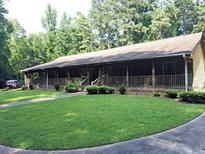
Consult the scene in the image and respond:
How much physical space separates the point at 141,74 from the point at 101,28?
27.9 metres

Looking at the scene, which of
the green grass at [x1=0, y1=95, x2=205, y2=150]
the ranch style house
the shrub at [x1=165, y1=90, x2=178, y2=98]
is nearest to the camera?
the green grass at [x1=0, y1=95, x2=205, y2=150]

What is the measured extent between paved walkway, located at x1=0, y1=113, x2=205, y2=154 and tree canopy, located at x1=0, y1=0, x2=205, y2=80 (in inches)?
1348

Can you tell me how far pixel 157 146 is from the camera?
20.8 feet

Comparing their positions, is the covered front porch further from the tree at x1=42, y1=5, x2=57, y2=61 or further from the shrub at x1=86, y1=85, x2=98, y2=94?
the tree at x1=42, y1=5, x2=57, y2=61

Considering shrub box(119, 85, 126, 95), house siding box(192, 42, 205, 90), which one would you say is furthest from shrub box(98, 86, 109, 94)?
house siding box(192, 42, 205, 90)

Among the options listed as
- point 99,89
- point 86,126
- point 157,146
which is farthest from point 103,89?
point 157,146

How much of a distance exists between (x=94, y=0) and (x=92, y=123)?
44.5 metres

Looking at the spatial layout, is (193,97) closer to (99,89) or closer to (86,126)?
(99,89)

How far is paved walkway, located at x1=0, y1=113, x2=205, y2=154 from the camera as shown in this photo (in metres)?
6.02

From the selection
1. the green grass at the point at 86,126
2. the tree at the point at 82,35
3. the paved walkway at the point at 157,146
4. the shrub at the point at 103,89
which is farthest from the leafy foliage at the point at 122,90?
the tree at the point at 82,35

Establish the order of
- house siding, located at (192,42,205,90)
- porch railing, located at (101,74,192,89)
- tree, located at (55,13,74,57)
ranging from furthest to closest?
tree, located at (55,13,74,57)
house siding, located at (192,42,205,90)
porch railing, located at (101,74,192,89)

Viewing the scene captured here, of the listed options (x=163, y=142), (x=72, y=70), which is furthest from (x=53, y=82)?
(x=163, y=142)

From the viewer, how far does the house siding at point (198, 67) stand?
19.8 meters

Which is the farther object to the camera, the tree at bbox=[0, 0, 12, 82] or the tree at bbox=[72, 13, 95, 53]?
the tree at bbox=[72, 13, 95, 53]
